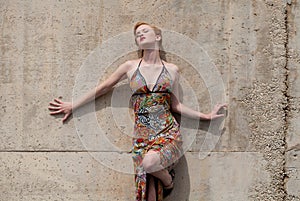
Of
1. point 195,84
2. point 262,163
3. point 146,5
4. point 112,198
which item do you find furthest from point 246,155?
point 146,5

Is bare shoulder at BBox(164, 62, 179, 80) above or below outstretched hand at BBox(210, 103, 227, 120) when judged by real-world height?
above

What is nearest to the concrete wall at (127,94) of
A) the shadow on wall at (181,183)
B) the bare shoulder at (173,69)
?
the shadow on wall at (181,183)

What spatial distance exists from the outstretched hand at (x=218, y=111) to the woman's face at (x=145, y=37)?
0.63 m

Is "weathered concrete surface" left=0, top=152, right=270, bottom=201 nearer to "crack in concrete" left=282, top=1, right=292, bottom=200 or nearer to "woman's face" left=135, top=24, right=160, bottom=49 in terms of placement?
"crack in concrete" left=282, top=1, right=292, bottom=200

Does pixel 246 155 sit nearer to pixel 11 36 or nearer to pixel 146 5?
pixel 146 5

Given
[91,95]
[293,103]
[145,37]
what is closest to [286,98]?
[293,103]

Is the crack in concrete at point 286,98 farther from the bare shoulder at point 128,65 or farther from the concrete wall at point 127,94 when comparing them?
the bare shoulder at point 128,65

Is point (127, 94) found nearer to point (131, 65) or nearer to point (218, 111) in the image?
point (131, 65)

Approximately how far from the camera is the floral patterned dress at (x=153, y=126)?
439 centimetres

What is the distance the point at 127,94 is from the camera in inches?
187

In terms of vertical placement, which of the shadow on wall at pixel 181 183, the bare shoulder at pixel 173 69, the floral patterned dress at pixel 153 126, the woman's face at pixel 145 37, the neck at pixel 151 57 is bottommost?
the shadow on wall at pixel 181 183

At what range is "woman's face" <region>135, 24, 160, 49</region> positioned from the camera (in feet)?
15.1

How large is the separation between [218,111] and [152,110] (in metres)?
0.51

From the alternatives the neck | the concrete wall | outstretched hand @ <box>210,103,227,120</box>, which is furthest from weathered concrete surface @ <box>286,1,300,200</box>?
the neck
